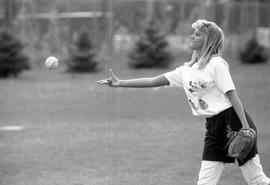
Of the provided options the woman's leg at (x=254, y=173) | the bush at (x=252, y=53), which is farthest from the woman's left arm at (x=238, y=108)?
the bush at (x=252, y=53)

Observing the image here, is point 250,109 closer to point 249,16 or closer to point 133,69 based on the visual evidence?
point 133,69

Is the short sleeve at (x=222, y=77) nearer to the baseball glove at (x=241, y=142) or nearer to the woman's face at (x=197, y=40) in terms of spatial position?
the woman's face at (x=197, y=40)

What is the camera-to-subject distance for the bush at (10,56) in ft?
80.2

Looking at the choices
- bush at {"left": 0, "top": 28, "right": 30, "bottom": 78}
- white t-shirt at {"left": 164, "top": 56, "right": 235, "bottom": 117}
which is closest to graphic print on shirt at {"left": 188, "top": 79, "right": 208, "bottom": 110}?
white t-shirt at {"left": 164, "top": 56, "right": 235, "bottom": 117}

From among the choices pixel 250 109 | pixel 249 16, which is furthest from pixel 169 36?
pixel 250 109

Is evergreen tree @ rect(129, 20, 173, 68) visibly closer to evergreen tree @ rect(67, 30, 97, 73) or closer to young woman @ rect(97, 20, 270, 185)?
evergreen tree @ rect(67, 30, 97, 73)

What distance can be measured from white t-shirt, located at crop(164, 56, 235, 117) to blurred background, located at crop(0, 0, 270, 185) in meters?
2.03

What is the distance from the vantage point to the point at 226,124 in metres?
5.45

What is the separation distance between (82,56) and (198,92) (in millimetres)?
21869

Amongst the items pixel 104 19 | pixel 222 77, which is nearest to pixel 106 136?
pixel 222 77

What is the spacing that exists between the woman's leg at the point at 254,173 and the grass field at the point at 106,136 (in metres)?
1.82

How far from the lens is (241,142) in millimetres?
5195

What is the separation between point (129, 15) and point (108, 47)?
3075 mm

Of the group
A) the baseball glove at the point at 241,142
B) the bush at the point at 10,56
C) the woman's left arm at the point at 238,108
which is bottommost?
the baseball glove at the point at 241,142
